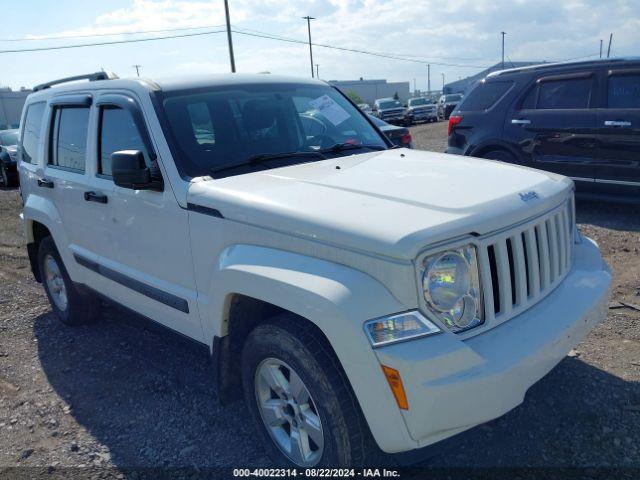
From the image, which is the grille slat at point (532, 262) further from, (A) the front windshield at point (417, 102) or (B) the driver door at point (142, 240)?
(A) the front windshield at point (417, 102)

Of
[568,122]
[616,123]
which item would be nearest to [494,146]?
[568,122]

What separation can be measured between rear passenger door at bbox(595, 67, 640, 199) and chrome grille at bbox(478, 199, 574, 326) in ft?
14.8

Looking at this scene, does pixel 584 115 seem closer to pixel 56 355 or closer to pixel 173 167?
pixel 173 167

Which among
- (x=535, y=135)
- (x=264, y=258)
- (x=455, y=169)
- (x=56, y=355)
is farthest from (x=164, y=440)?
(x=535, y=135)

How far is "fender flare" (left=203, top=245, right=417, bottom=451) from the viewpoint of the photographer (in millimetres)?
2102

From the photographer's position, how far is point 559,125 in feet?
23.4

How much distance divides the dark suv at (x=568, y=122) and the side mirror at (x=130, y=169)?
5.80 meters

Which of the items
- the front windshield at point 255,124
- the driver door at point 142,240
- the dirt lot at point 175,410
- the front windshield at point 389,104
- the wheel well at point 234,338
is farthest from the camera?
the front windshield at point 389,104

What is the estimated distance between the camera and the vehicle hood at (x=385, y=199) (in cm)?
221

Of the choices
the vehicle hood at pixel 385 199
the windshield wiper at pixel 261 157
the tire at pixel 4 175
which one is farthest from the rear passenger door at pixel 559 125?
the tire at pixel 4 175

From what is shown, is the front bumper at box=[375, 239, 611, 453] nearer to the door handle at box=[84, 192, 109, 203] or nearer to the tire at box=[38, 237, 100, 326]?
the door handle at box=[84, 192, 109, 203]

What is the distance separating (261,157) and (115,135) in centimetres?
110

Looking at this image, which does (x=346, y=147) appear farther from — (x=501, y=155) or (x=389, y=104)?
(x=389, y=104)

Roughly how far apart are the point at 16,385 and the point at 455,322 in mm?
3454
